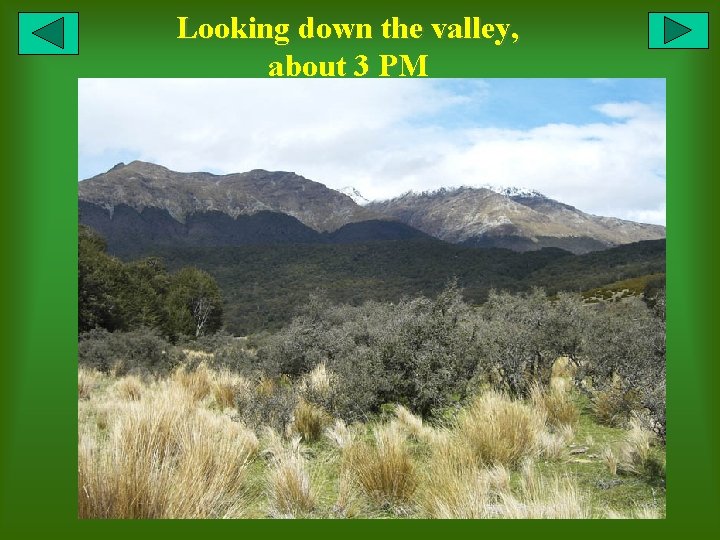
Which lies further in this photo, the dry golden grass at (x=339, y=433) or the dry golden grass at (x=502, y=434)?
the dry golden grass at (x=339, y=433)

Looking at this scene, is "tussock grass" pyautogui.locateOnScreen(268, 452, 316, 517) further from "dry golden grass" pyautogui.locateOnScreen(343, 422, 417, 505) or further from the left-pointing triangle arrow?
the left-pointing triangle arrow

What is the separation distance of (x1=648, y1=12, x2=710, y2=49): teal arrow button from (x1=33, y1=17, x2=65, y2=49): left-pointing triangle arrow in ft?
13.0

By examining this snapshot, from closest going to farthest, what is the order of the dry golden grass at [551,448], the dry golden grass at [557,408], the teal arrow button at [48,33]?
the teal arrow button at [48,33]
the dry golden grass at [551,448]
the dry golden grass at [557,408]

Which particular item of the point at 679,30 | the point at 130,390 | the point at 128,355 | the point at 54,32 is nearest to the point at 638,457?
the point at 679,30

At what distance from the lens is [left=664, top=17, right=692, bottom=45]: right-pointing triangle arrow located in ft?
11.1

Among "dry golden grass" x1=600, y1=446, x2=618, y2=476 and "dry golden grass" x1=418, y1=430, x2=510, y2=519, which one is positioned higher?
"dry golden grass" x1=418, y1=430, x2=510, y2=519

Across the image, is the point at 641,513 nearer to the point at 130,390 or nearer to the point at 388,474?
the point at 388,474

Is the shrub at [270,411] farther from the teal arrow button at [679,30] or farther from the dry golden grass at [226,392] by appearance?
the teal arrow button at [679,30]

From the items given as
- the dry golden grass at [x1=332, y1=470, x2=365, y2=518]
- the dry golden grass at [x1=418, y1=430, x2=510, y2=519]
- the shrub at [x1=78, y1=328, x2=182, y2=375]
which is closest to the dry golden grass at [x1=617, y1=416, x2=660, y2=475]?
the dry golden grass at [x1=418, y1=430, x2=510, y2=519]

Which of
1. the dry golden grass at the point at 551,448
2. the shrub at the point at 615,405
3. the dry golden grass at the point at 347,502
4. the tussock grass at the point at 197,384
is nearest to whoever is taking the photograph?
the dry golden grass at the point at 347,502

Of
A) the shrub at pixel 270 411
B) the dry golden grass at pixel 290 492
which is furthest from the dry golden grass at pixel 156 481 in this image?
the shrub at pixel 270 411

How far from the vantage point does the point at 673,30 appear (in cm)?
340

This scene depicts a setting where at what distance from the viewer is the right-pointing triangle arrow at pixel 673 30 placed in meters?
3.39

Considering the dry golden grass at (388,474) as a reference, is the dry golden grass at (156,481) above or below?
above
